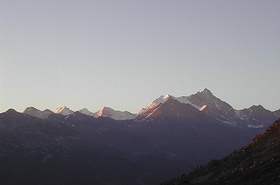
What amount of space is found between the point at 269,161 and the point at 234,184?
24.1 feet

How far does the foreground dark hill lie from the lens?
179ft

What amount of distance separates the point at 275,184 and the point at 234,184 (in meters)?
11.3

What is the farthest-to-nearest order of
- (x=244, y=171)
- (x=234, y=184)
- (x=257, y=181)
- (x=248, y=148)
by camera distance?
(x=248, y=148) < (x=244, y=171) < (x=234, y=184) < (x=257, y=181)

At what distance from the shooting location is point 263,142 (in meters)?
86.8

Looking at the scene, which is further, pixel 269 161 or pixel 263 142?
pixel 263 142

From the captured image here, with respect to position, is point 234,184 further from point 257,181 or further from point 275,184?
point 275,184

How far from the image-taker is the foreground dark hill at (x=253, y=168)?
5459 centimetres

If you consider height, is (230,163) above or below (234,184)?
above

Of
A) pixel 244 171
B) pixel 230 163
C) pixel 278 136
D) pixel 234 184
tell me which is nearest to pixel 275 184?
pixel 234 184

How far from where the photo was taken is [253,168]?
61.5 meters

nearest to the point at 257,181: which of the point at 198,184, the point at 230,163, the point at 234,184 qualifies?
the point at 234,184

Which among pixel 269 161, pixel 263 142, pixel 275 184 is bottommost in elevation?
pixel 275 184

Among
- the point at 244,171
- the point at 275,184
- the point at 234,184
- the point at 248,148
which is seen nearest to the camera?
the point at 275,184

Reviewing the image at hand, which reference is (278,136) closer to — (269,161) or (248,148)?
(248,148)
